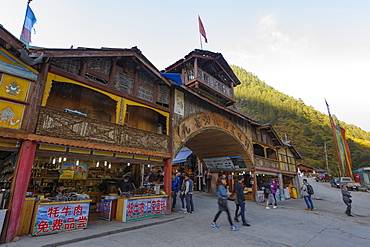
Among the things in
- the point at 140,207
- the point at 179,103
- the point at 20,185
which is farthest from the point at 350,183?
the point at 20,185

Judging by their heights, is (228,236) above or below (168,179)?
below

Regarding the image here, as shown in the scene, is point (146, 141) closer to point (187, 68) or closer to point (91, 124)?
point (91, 124)

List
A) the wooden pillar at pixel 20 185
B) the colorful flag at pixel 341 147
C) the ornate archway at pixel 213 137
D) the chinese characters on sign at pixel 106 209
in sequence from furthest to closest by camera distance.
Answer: the colorful flag at pixel 341 147 → the ornate archway at pixel 213 137 → the chinese characters on sign at pixel 106 209 → the wooden pillar at pixel 20 185

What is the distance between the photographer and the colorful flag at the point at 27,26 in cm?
808

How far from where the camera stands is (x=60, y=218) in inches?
243

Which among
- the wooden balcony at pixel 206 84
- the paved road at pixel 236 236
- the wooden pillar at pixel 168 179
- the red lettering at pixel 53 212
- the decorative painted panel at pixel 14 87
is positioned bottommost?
the paved road at pixel 236 236

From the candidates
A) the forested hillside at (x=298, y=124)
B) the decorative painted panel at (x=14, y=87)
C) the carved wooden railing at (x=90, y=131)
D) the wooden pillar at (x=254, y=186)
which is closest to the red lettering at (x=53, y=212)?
the carved wooden railing at (x=90, y=131)

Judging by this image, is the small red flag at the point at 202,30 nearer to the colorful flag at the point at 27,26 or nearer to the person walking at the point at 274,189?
the colorful flag at the point at 27,26

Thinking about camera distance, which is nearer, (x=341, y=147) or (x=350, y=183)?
(x=341, y=147)

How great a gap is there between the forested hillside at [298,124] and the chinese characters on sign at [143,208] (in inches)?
1918

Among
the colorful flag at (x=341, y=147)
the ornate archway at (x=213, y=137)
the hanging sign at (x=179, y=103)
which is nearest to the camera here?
the hanging sign at (x=179, y=103)

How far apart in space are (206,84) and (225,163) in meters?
7.90

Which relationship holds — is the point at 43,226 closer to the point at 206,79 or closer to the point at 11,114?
the point at 11,114

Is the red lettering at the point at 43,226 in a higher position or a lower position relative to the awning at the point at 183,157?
lower
